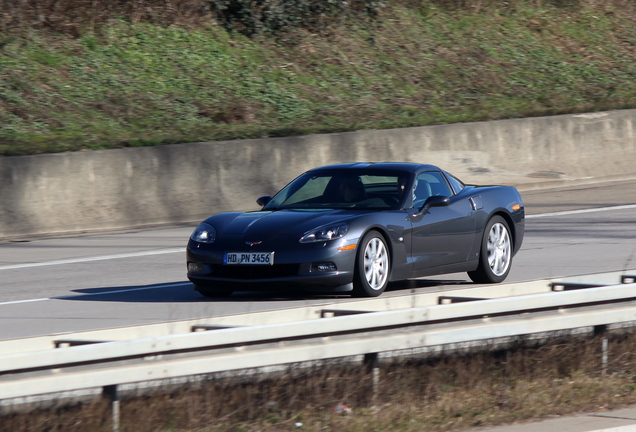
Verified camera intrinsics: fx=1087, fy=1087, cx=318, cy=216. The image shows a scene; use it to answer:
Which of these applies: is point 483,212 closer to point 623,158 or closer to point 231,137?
point 231,137

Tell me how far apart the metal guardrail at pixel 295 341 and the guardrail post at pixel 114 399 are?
0.4 inches

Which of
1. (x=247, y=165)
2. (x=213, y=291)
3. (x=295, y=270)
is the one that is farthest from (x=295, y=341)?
(x=247, y=165)

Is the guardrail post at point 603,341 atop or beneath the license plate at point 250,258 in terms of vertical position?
beneath

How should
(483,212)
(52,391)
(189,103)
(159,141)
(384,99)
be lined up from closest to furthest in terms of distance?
(52,391) → (483,212) → (159,141) → (189,103) → (384,99)

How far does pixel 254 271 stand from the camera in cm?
947

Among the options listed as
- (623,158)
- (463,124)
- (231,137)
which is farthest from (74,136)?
(623,158)

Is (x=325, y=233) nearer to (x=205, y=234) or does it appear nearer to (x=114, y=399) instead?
(x=205, y=234)

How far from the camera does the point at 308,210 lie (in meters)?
10.1

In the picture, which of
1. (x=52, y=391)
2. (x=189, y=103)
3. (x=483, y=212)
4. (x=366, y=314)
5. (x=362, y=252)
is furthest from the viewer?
(x=189, y=103)

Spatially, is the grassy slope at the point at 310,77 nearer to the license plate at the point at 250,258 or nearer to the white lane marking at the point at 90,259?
the white lane marking at the point at 90,259

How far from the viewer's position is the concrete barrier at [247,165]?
16.6m

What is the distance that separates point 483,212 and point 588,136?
508 inches

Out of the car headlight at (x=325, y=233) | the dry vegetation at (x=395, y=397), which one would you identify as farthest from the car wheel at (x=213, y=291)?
the dry vegetation at (x=395, y=397)

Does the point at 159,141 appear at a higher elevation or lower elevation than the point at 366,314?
higher
